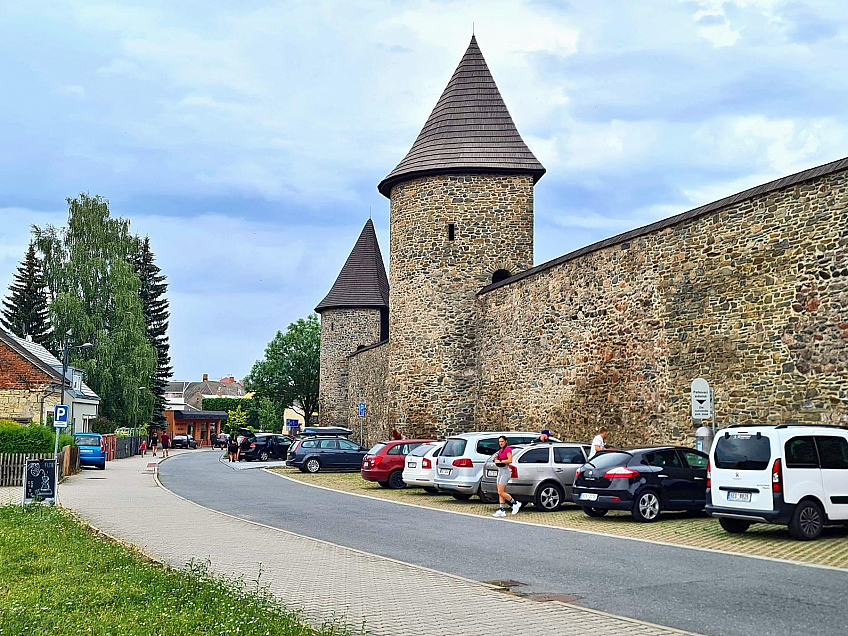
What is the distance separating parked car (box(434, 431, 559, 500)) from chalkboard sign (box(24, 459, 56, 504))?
8506mm

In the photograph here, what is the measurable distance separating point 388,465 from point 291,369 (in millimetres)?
62847

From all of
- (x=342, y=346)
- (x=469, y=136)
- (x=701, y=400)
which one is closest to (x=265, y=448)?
(x=342, y=346)

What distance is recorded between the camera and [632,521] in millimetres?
16453

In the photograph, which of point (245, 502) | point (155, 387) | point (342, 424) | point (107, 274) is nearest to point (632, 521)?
point (245, 502)

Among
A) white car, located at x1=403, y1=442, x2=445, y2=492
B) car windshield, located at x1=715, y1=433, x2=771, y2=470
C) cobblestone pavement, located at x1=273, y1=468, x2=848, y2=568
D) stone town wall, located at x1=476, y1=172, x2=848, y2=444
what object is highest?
stone town wall, located at x1=476, y1=172, x2=848, y2=444

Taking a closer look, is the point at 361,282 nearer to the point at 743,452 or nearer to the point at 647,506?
the point at 647,506

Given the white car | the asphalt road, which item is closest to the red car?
the white car

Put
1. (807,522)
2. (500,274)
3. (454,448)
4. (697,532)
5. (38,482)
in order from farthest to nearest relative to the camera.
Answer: (500,274) < (454,448) < (38,482) < (697,532) < (807,522)

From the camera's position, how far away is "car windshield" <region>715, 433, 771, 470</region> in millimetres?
13426

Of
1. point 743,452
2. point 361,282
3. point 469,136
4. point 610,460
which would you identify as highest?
point 469,136

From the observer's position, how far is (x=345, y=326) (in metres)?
57.6

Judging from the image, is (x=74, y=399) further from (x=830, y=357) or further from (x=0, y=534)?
(x=830, y=357)

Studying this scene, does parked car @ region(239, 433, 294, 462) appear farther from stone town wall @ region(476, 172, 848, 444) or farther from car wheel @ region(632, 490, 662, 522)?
car wheel @ region(632, 490, 662, 522)

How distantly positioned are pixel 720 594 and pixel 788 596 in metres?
0.64
